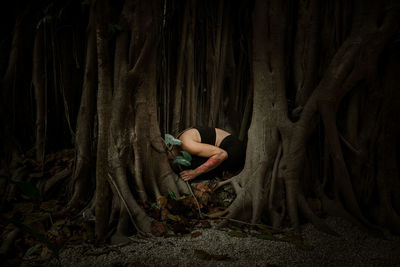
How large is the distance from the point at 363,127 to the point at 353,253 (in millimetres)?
1070

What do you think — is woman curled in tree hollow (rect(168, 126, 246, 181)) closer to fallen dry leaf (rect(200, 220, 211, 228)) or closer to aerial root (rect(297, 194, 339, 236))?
fallen dry leaf (rect(200, 220, 211, 228))

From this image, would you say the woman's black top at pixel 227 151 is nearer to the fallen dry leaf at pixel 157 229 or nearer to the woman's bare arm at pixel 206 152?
the woman's bare arm at pixel 206 152

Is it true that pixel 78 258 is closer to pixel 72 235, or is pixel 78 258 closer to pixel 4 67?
pixel 72 235

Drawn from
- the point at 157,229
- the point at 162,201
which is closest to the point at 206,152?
the point at 162,201

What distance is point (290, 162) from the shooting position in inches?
78.6

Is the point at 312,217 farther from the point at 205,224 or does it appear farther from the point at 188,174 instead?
the point at 188,174

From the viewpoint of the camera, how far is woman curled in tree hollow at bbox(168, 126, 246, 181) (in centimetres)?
229

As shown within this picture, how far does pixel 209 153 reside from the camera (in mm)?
2328

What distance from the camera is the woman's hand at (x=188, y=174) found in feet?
7.22

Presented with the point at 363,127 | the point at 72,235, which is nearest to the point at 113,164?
the point at 72,235

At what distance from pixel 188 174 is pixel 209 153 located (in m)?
0.29

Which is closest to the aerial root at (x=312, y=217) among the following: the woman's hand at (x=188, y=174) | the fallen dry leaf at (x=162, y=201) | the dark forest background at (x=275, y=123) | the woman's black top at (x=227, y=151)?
the dark forest background at (x=275, y=123)

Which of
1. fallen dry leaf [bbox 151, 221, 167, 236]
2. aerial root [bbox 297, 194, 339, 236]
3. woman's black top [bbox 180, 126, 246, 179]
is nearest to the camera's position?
fallen dry leaf [bbox 151, 221, 167, 236]

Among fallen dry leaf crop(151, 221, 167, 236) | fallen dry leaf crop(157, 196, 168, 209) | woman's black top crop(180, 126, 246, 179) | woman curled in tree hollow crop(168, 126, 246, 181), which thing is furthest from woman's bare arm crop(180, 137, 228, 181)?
fallen dry leaf crop(151, 221, 167, 236)
